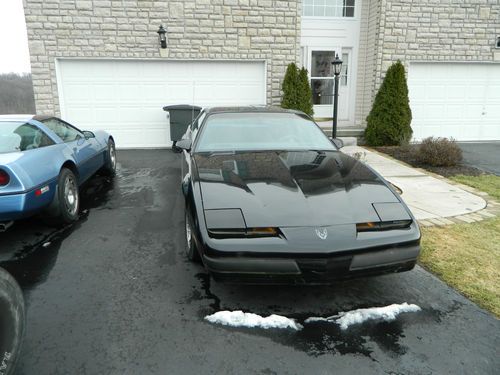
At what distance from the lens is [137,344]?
2416 mm

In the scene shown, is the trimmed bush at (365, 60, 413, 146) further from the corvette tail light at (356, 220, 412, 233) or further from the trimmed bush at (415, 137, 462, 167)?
the corvette tail light at (356, 220, 412, 233)

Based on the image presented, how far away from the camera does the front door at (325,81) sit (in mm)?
10945

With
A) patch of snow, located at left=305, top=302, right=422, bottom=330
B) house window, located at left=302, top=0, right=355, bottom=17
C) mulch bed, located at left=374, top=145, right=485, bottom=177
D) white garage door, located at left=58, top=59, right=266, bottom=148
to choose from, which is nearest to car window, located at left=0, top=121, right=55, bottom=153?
A: patch of snow, located at left=305, top=302, right=422, bottom=330

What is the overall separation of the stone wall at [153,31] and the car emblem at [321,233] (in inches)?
324

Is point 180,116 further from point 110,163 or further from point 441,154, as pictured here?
point 441,154

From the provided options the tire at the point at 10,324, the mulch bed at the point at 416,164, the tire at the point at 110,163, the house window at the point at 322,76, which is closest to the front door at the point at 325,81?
the house window at the point at 322,76

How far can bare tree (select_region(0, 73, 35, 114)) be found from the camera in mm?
27688

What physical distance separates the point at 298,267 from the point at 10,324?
1.67m

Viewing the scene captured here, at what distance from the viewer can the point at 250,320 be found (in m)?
2.65

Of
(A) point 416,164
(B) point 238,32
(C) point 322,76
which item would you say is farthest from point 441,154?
(B) point 238,32

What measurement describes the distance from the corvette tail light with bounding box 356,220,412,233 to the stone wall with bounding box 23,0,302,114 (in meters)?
8.10

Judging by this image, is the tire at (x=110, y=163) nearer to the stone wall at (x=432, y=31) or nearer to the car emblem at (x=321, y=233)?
the car emblem at (x=321, y=233)

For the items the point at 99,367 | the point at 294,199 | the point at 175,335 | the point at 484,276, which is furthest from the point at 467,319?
the point at 99,367

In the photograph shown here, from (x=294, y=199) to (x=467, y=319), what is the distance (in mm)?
1520
